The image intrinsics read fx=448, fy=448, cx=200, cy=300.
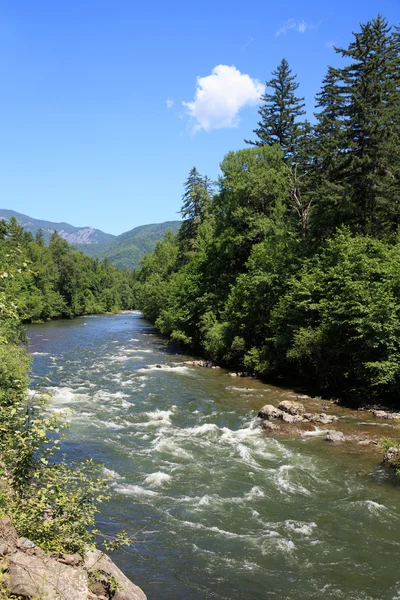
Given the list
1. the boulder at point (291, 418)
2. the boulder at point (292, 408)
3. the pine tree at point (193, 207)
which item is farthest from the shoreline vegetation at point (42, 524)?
the pine tree at point (193, 207)

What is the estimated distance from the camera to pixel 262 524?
11992 millimetres

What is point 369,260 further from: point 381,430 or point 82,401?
point 82,401

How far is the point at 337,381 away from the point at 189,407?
9299 millimetres

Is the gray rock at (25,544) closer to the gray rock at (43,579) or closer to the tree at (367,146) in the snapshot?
the gray rock at (43,579)

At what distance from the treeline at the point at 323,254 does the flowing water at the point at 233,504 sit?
5565mm

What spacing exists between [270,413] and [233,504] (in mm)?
8743

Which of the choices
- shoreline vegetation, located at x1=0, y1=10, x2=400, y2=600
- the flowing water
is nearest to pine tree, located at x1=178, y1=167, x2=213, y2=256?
shoreline vegetation, located at x1=0, y1=10, x2=400, y2=600

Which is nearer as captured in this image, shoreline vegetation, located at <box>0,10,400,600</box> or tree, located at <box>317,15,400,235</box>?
shoreline vegetation, located at <box>0,10,400,600</box>

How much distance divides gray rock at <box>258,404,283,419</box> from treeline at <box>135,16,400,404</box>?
5.14 metres

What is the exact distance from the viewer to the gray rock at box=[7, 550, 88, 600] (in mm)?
5883

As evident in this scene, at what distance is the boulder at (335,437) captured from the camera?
722 inches

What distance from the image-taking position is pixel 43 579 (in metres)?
6.08

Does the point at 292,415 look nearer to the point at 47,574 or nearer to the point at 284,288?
the point at 284,288

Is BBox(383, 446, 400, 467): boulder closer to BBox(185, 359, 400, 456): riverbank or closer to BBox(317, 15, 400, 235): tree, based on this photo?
BBox(185, 359, 400, 456): riverbank
